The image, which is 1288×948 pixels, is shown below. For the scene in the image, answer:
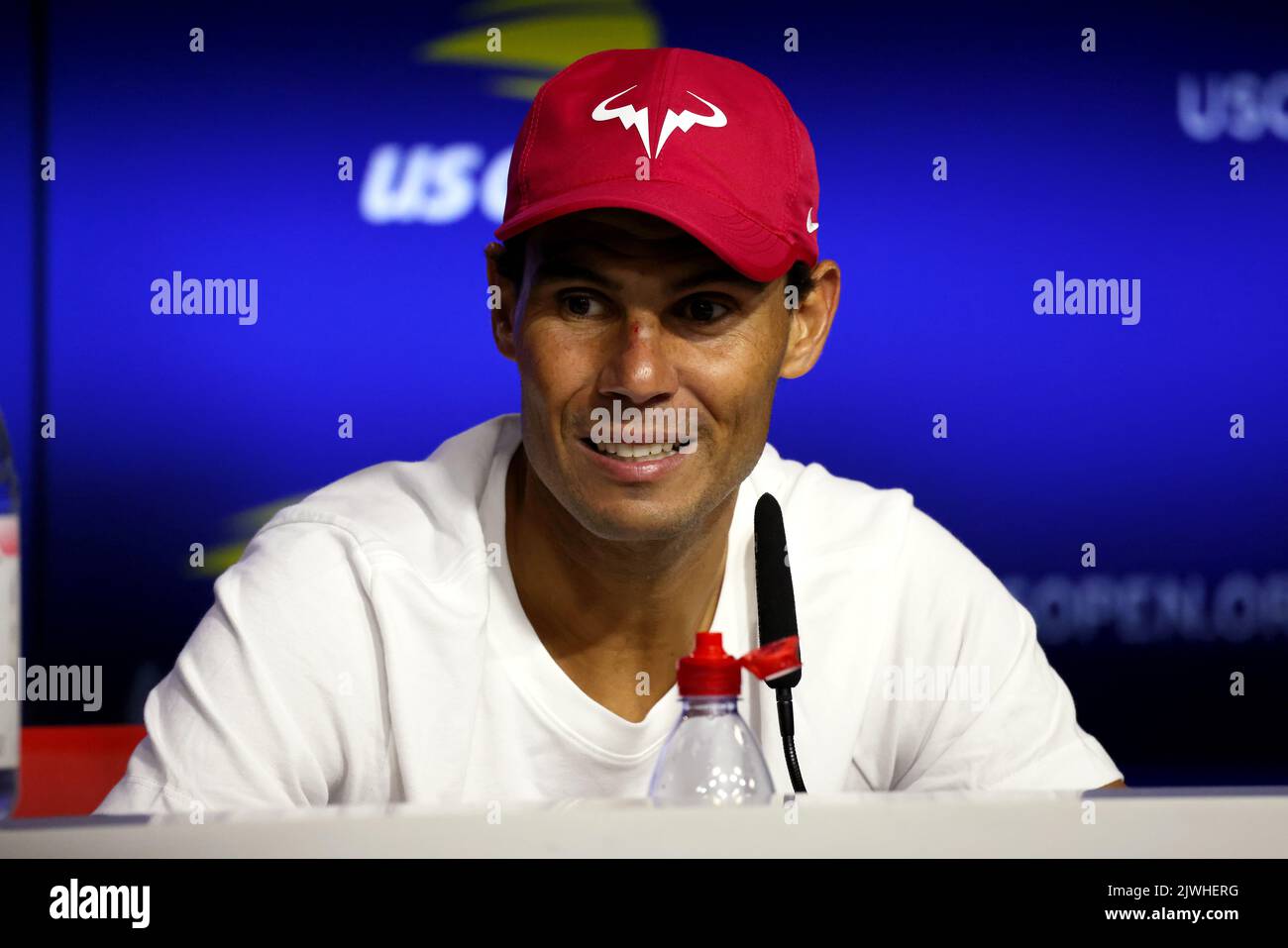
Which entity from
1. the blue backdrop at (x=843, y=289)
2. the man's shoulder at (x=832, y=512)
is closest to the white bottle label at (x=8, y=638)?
the man's shoulder at (x=832, y=512)

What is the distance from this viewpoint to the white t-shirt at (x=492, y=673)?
1267 millimetres

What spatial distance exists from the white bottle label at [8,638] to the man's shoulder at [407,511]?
66 centimetres

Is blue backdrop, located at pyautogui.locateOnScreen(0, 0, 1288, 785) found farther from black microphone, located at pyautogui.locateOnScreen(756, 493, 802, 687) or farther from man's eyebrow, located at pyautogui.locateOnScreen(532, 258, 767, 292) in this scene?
man's eyebrow, located at pyautogui.locateOnScreen(532, 258, 767, 292)

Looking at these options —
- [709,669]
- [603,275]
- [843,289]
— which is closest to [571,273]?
[603,275]

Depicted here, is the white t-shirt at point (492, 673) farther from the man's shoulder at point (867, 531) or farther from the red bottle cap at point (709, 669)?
the red bottle cap at point (709, 669)

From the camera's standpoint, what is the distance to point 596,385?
134 cm

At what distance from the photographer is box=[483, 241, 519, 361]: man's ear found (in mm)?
1508

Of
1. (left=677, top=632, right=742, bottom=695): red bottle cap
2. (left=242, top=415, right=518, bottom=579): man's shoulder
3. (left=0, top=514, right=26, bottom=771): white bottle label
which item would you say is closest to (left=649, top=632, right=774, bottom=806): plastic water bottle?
(left=677, top=632, right=742, bottom=695): red bottle cap

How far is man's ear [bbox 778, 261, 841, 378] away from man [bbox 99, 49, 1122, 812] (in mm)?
42

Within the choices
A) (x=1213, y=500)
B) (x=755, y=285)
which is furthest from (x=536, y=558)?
(x=1213, y=500)

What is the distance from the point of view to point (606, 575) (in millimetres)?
1448

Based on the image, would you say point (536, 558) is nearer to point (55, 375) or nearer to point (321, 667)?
point (321, 667)
